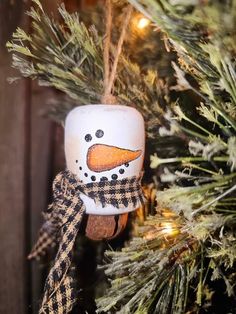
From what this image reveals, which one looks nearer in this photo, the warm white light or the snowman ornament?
the snowman ornament

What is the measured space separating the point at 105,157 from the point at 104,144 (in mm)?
15

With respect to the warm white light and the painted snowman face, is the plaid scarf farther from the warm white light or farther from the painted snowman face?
the warm white light

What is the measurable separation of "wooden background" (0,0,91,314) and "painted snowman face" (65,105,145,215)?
254 mm

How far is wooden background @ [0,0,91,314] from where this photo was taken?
0.65 meters

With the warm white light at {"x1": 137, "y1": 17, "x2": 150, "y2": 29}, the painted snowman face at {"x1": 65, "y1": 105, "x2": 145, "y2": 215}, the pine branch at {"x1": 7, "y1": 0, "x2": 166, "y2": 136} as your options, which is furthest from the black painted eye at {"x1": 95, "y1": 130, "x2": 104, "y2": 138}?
the warm white light at {"x1": 137, "y1": 17, "x2": 150, "y2": 29}

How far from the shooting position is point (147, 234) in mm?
502

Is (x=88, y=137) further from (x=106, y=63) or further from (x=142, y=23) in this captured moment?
(x=142, y=23)

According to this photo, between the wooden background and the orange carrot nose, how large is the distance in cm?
28

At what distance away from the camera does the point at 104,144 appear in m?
0.44

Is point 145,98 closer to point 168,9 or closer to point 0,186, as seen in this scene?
point 168,9

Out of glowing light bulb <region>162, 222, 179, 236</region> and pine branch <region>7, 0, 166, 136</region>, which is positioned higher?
pine branch <region>7, 0, 166, 136</region>

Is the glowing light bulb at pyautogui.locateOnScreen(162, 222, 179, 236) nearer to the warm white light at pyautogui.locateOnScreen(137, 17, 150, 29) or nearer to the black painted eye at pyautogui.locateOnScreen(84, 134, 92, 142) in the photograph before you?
the black painted eye at pyautogui.locateOnScreen(84, 134, 92, 142)

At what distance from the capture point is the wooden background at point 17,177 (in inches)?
25.6

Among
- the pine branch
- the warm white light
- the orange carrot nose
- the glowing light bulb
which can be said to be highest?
the warm white light
